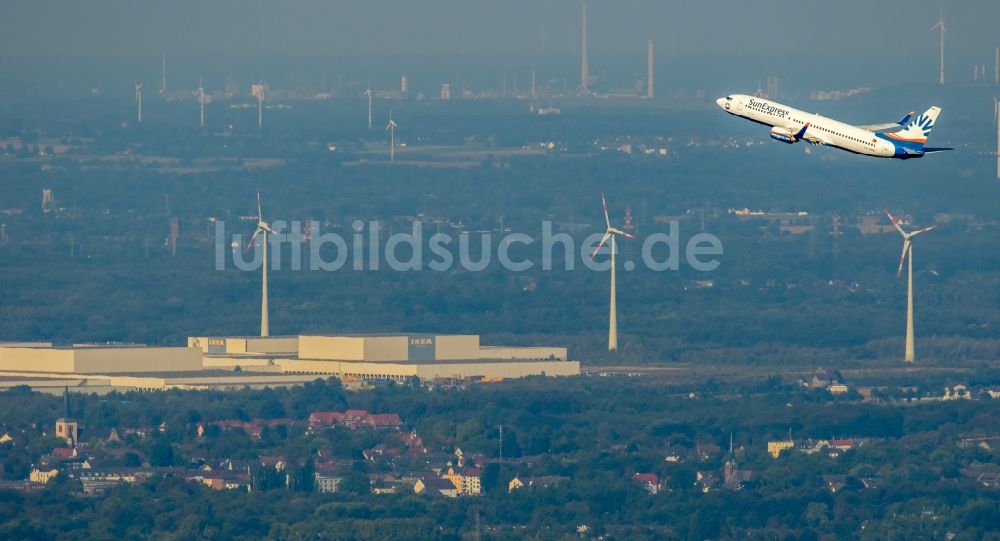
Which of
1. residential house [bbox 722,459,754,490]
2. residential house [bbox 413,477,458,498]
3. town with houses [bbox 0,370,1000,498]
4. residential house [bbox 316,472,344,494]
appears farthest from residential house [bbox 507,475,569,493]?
residential house [bbox 316,472,344,494]

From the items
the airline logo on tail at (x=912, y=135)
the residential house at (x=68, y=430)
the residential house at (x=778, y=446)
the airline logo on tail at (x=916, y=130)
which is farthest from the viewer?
the residential house at (x=68, y=430)

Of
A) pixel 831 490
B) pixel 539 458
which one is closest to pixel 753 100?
pixel 831 490

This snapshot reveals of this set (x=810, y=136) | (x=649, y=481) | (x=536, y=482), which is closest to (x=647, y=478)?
(x=649, y=481)

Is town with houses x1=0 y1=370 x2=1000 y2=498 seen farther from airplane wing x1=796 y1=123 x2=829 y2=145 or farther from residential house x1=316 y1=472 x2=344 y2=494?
airplane wing x1=796 y1=123 x2=829 y2=145

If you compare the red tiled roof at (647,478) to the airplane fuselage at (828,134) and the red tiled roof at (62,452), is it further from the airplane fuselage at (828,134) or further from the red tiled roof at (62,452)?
the airplane fuselage at (828,134)

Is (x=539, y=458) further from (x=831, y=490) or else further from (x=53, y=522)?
(x=53, y=522)

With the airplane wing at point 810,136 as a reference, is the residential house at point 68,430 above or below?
below

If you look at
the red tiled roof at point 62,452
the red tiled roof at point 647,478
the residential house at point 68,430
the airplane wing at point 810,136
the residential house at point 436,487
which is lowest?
the residential house at point 436,487

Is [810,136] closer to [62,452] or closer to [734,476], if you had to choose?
[734,476]

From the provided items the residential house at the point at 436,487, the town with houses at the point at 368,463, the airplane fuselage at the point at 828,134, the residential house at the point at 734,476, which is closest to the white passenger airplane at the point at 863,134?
the airplane fuselage at the point at 828,134

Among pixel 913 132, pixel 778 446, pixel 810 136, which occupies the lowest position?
pixel 778 446

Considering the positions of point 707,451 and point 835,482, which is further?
point 707,451

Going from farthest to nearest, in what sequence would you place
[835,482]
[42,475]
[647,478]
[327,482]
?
[835,482]
[647,478]
[42,475]
[327,482]
